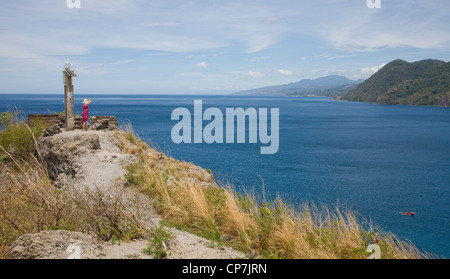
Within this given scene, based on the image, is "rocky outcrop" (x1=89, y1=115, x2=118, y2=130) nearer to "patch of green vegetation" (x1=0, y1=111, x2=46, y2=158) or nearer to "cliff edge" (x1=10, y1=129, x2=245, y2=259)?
"cliff edge" (x1=10, y1=129, x2=245, y2=259)

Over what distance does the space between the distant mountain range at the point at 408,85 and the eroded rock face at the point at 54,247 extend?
142 meters

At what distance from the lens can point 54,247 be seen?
452 cm

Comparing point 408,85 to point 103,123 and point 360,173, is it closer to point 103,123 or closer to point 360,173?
point 360,173

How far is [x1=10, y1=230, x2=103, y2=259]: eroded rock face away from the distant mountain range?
5585 inches

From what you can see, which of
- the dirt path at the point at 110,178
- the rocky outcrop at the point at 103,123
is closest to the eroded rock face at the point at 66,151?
the dirt path at the point at 110,178

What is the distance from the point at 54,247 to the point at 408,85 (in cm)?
16609

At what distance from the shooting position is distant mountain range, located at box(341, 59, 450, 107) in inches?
5157

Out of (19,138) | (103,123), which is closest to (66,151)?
(19,138)

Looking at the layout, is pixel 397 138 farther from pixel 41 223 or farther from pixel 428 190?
pixel 41 223

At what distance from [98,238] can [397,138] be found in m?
57.7

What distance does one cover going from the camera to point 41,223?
5164 millimetres

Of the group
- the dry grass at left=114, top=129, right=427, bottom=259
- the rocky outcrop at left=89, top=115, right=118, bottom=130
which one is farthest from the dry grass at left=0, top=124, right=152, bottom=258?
the rocky outcrop at left=89, top=115, right=118, bottom=130
